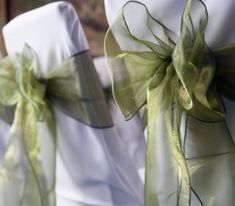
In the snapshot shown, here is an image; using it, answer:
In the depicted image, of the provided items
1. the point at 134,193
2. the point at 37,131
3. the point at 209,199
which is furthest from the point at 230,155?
the point at 37,131

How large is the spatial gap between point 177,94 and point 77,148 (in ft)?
0.84

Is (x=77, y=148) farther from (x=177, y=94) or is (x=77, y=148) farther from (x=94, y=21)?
(x=94, y=21)

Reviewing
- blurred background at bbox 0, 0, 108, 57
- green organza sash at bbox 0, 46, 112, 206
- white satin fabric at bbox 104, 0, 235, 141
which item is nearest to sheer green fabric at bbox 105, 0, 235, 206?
white satin fabric at bbox 104, 0, 235, 141

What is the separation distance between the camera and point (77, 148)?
2.82 feet

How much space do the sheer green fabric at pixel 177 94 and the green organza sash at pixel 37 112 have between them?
0.15m

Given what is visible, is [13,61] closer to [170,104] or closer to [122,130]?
[122,130]

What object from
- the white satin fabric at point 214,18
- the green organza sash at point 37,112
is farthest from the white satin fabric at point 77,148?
the white satin fabric at point 214,18

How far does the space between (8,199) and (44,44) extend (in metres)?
0.26

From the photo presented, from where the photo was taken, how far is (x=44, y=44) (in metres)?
0.87

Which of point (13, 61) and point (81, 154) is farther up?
point (13, 61)

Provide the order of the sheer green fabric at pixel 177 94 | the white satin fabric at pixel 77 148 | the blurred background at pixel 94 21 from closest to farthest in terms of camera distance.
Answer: the sheer green fabric at pixel 177 94 → the white satin fabric at pixel 77 148 → the blurred background at pixel 94 21

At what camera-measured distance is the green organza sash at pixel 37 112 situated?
0.84 meters

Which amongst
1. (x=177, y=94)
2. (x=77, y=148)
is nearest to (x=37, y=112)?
(x=77, y=148)

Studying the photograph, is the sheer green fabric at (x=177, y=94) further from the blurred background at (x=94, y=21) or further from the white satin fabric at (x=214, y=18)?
the blurred background at (x=94, y=21)
